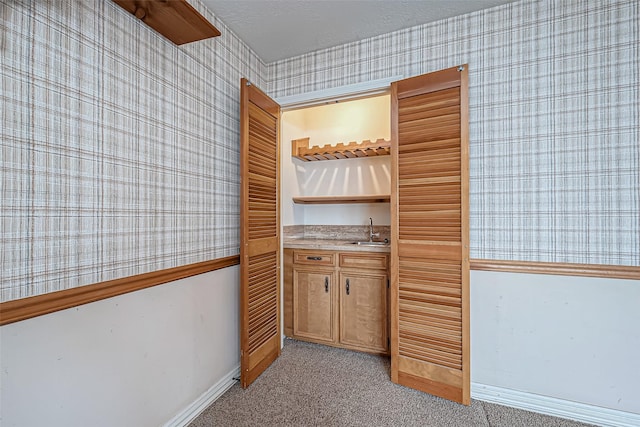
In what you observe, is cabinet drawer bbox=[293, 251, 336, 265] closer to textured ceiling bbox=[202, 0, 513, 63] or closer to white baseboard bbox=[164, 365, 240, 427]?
A: white baseboard bbox=[164, 365, 240, 427]

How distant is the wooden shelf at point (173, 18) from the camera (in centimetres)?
130

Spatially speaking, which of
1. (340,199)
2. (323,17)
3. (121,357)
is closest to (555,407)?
(340,199)

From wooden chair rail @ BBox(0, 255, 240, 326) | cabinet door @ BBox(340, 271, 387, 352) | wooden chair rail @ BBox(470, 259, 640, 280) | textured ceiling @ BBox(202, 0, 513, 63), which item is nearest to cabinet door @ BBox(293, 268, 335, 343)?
cabinet door @ BBox(340, 271, 387, 352)

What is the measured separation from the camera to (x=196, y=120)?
5.92ft

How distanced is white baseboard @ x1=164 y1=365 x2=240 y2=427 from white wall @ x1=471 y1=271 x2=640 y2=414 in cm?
168

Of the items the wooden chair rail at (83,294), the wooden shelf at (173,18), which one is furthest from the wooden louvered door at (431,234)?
the wooden chair rail at (83,294)

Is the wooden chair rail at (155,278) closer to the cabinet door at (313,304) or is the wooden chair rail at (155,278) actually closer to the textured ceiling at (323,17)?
the cabinet door at (313,304)

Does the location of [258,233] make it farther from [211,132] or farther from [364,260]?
[364,260]

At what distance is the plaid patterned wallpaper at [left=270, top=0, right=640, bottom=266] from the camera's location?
161 cm

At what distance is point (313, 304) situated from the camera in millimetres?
2633

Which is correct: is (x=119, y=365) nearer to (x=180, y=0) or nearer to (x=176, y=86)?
(x=176, y=86)

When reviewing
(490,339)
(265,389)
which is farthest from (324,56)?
(265,389)

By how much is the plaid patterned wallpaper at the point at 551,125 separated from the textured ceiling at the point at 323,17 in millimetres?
154

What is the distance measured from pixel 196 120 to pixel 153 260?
902 millimetres
